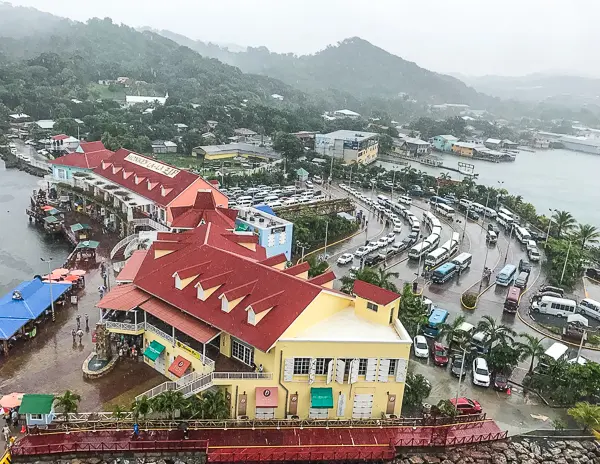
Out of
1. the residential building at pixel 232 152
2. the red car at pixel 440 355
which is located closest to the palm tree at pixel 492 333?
the red car at pixel 440 355

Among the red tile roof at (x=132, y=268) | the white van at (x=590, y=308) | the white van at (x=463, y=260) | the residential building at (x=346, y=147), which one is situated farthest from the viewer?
the residential building at (x=346, y=147)

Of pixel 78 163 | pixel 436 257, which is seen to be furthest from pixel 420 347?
pixel 78 163

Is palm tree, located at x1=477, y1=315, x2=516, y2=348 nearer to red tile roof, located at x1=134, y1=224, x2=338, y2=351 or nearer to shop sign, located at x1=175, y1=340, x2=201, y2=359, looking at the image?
red tile roof, located at x1=134, y1=224, x2=338, y2=351

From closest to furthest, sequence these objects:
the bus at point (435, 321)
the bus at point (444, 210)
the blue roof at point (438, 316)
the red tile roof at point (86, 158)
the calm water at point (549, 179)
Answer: the bus at point (435, 321) < the blue roof at point (438, 316) < the red tile roof at point (86, 158) < the bus at point (444, 210) < the calm water at point (549, 179)

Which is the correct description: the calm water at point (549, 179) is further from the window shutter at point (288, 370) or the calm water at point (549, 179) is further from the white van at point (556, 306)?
the window shutter at point (288, 370)

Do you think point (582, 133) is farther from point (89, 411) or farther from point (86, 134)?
point (89, 411)

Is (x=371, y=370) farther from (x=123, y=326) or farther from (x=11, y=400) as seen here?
(x=11, y=400)
